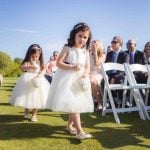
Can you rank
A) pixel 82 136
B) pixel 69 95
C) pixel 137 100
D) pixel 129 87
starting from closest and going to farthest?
pixel 82 136 → pixel 69 95 → pixel 129 87 → pixel 137 100

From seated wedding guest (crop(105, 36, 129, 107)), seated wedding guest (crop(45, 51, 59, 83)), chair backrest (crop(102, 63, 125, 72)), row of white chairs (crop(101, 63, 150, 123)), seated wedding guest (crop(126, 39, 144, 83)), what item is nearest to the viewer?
row of white chairs (crop(101, 63, 150, 123))

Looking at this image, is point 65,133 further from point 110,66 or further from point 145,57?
point 145,57

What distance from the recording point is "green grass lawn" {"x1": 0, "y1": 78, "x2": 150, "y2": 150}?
6.35 m

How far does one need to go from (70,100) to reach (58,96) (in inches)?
9.9

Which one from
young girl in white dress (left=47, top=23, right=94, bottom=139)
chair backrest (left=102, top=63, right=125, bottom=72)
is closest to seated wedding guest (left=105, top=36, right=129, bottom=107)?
chair backrest (left=102, top=63, right=125, bottom=72)

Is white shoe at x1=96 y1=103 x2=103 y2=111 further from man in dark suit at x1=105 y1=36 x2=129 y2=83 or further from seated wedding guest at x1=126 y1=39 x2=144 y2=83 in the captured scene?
seated wedding guest at x1=126 y1=39 x2=144 y2=83

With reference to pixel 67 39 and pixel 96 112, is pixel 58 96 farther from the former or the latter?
pixel 96 112

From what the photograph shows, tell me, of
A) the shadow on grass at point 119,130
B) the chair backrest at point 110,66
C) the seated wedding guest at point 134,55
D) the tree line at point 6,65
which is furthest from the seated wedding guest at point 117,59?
the tree line at point 6,65

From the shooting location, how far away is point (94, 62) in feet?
34.4

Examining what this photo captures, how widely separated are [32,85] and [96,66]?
8.33 feet

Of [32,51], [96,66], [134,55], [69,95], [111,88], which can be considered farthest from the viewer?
[134,55]

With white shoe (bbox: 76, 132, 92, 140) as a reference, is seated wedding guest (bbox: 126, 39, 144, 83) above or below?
above

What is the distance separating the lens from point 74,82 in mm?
6812

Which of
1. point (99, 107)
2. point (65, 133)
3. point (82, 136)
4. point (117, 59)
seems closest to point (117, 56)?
point (117, 59)
